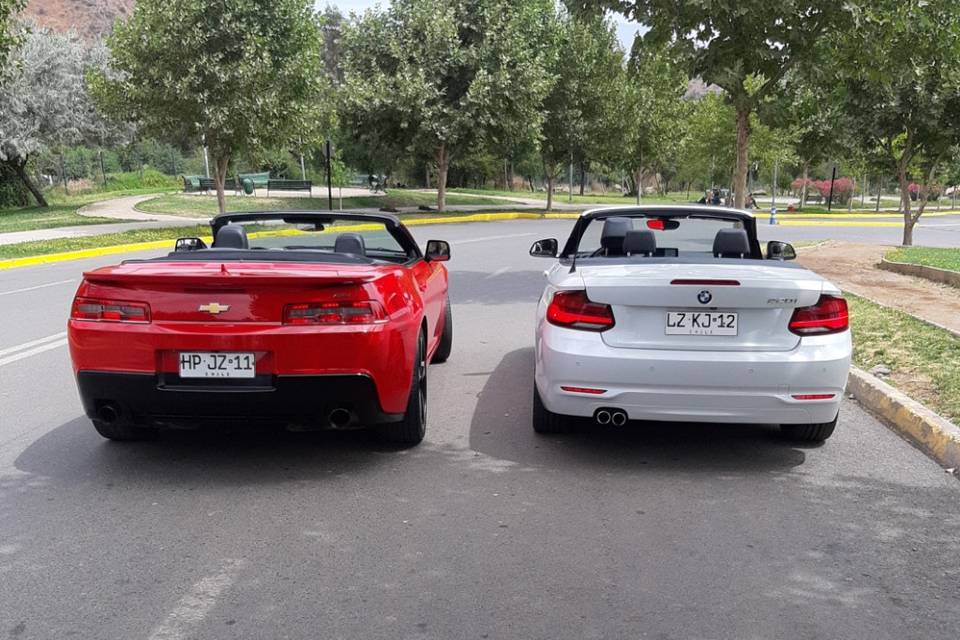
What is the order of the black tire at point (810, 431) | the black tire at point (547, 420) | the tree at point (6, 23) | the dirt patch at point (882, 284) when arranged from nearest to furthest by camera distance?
the black tire at point (810, 431), the black tire at point (547, 420), the dirt patch at point (882, 284), the tree at point (6, 23)

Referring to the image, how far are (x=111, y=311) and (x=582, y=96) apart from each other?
3434 centimetres

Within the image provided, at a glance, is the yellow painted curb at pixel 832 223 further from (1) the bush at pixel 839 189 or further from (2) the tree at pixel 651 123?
(1) the bush at pixel 839 189

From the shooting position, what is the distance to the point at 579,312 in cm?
480

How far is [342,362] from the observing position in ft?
14.5

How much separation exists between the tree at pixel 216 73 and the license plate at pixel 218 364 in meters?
20.0

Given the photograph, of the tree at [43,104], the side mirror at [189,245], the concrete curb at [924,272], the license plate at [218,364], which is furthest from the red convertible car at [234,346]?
the tree at [43,104]

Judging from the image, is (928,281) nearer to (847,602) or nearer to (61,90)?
(847,602)

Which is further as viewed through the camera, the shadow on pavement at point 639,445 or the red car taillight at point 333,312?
the shadow on pavement at point 639,445

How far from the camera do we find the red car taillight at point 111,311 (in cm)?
442

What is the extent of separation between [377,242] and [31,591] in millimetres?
4451

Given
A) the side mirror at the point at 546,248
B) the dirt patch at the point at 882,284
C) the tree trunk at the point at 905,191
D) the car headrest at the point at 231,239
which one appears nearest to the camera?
the car headrest at the point at 231,239

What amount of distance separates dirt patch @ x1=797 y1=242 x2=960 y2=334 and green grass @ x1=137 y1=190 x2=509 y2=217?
61.0ft

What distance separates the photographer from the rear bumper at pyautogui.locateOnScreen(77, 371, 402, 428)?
4367 millimetres

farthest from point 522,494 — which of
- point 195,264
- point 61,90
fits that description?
point 61,90
